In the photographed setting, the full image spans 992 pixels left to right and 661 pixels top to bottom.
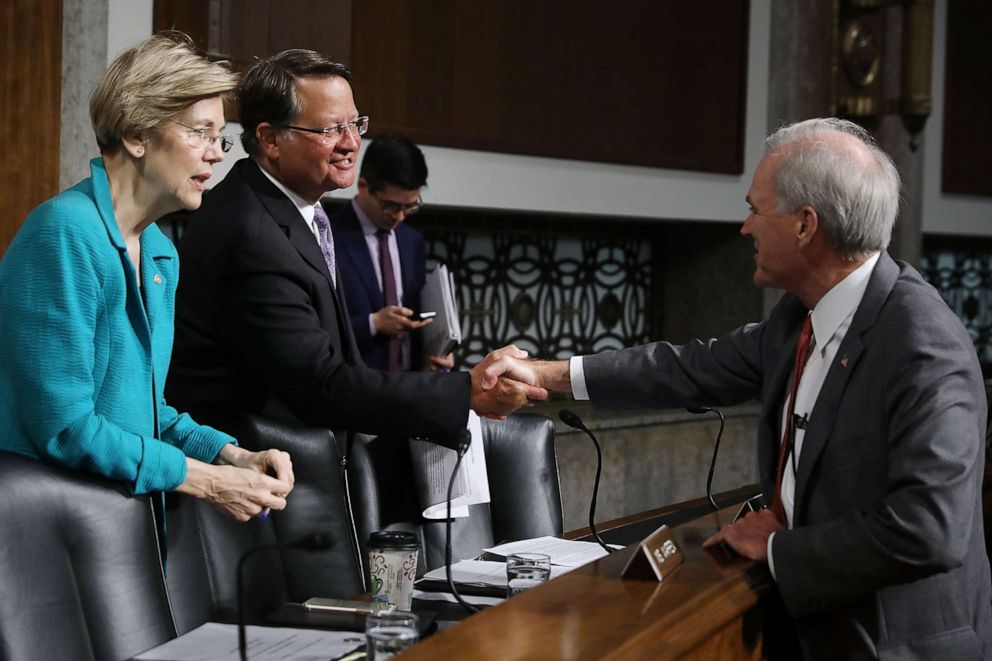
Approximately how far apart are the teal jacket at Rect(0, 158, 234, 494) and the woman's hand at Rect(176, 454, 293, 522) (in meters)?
0.05

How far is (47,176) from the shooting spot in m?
4.16

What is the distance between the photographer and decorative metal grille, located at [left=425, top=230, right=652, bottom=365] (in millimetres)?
6484

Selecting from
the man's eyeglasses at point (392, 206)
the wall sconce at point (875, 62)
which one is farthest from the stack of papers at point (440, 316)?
the wall sconce at point (875, 62)

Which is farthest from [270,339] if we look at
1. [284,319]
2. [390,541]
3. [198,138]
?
[390,541]

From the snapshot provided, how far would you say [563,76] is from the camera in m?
6.12

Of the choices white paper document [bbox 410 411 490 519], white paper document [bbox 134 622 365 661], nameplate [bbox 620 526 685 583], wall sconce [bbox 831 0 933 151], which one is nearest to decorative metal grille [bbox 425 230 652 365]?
wall sconce [bbox 831 0 933 151]

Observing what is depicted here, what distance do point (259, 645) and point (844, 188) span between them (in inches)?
48.0

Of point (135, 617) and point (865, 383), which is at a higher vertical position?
point (865, 383)

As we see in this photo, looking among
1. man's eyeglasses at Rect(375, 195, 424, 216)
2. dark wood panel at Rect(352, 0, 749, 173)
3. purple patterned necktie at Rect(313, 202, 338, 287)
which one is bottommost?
purple patterned necktie at Rect(313, 202, 338, 287)

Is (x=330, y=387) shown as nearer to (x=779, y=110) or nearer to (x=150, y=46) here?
(x=150, y=46)

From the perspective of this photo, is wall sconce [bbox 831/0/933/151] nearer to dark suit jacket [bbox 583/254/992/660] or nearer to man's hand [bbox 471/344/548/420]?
man's hand [bbox 471/344/548/420]

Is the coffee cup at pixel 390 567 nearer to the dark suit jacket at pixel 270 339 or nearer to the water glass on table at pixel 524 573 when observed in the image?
the water glass on table at pixel 524 573

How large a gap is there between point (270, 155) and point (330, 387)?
0.59 metres

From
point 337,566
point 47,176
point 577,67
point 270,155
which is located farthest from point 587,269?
point 337,566
